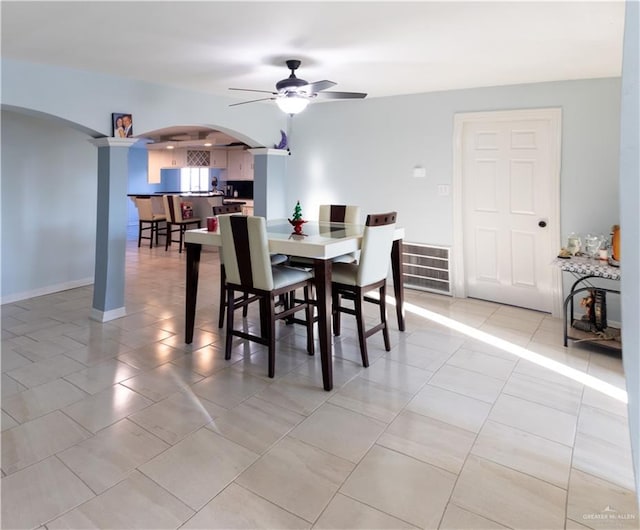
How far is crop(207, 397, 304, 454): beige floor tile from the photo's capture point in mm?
2098

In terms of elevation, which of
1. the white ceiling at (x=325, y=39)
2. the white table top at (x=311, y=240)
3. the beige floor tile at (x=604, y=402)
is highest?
the white ceiling at (x=325, y=39)

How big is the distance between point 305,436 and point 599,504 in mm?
1284

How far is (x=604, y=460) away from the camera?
1.96 meters

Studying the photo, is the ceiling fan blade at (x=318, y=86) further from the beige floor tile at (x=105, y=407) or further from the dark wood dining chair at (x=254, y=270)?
the beige floor tile at (x=105, y=407)

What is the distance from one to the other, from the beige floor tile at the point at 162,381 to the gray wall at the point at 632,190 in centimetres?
238

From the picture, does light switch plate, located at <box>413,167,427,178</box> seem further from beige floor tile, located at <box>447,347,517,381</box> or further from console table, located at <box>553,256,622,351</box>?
beige floor tile, located at <box>447,347,517,381</box>

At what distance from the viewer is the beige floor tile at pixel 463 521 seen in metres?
1.56

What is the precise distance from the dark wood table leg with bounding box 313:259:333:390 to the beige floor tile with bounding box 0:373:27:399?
187 centimetres

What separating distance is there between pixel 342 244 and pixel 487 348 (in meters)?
1.50

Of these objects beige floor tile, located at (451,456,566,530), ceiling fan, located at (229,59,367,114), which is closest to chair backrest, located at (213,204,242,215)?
ceiling fan, located at (229,59,367,114)

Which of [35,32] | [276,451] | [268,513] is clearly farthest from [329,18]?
[268,513]

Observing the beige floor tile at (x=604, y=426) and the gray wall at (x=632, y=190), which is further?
the beige floor tile at (x=604, y=426)

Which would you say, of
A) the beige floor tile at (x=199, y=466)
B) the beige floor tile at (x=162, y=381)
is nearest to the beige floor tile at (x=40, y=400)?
the beige floor tile at (x=162, y=381)

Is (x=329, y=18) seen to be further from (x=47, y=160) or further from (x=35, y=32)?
(x=47, y=160)
